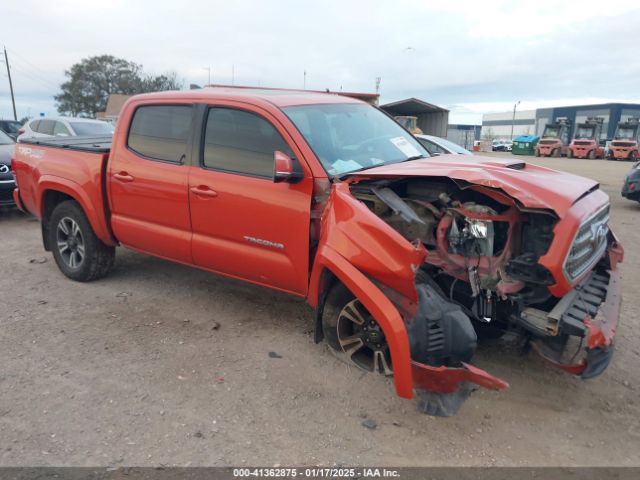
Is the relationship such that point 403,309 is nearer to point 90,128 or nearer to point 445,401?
point 445,401

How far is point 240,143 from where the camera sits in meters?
4.02

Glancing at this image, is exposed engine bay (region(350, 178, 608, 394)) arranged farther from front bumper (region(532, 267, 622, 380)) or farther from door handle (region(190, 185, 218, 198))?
door handle (region(190, 185, 218, 198))

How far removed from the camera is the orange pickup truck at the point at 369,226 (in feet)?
9.66

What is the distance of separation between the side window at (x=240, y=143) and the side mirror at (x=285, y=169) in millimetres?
202

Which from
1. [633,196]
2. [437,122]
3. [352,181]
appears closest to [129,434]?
[352,181]

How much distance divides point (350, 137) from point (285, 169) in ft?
2.92

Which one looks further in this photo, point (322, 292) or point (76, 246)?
point (76, 246)

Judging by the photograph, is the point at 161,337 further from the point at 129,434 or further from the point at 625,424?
the point at 625,424

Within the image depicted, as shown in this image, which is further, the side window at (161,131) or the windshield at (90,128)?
the windshield at (90,128)

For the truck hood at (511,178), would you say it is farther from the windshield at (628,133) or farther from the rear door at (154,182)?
the windshield at (628,133)

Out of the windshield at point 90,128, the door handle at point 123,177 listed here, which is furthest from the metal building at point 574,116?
the door handle at point 123,177

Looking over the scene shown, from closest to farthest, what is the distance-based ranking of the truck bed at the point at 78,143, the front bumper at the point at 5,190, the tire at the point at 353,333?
the tire at the point at 353,333 → the truck bed at the point at 78,143 → the front bumper at the point at 5,190

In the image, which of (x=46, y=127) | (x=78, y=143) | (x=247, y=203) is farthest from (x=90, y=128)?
(x=247, y=203)

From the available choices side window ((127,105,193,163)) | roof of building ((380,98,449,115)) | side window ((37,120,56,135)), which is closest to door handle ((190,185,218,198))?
side window ((127,105,193,163))
